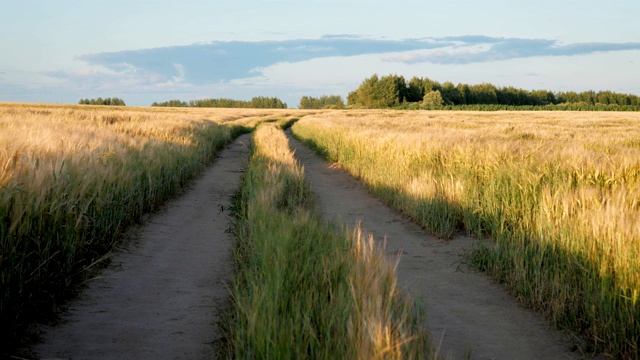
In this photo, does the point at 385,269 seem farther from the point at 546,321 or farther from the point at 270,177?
Answer: the point at 270,177

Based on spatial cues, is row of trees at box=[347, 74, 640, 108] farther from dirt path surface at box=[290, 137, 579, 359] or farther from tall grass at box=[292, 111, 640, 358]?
dirt path surface at box=[290, 137, 579, 359]

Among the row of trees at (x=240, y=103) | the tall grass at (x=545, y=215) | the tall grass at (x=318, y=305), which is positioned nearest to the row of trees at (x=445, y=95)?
the row of trees at (x=240, y=103)

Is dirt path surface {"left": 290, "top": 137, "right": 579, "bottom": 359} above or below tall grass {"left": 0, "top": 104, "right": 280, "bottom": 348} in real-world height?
below

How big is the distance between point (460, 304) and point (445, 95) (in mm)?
108123

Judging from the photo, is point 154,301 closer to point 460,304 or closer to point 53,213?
point 53,213

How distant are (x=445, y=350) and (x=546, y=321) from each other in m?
1.17

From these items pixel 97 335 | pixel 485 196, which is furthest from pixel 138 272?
pixel 485 196

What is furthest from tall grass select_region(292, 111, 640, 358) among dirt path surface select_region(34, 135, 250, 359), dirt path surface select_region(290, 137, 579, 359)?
dirt path surface select_region(34, 135, 250, 359)

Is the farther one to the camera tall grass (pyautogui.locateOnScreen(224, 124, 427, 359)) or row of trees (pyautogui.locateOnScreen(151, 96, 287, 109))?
row of trees (pyautogui.locateOnScreen(151, 96, 287, 109))

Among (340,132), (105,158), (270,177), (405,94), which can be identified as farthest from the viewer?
(405,94)

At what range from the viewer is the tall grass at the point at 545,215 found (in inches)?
170

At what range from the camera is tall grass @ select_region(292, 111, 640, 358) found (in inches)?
170

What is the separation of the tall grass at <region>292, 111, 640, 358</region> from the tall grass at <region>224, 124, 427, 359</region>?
1433 millimetres

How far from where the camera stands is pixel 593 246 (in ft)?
15.7
